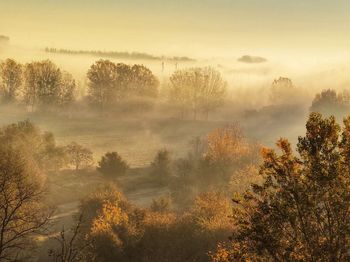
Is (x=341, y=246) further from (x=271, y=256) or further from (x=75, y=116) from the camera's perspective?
(x=75, y=116)

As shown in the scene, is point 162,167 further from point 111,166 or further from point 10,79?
point 10,79

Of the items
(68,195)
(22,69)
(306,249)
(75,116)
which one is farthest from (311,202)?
(22,69)

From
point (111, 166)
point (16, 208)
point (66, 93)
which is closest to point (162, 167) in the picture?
point (111, 166)

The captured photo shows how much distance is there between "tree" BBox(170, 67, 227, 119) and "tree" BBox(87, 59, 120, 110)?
60.9 ft

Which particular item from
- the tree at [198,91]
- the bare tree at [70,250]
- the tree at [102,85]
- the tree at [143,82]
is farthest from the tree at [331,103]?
the bare tree at [70,250]

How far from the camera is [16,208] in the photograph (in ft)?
72.2

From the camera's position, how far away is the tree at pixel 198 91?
13925 cm

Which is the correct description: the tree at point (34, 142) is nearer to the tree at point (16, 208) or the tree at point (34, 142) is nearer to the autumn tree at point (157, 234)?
the tree at point (16, 208)

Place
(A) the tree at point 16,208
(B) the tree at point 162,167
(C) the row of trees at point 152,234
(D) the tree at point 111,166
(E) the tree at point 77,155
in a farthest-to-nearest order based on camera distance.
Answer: (E) the tree at point 77,155, (B) the tree at point 162,167, (D) the tree at point 111,166, (C) the row of trees at point 152,234, (A) the tree at point 16,208

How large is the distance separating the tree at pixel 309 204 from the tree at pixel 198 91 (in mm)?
122740

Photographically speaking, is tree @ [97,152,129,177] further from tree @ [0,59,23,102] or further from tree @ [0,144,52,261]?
tree @ [0,59,23,102]

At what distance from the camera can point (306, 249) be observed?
15.3 m

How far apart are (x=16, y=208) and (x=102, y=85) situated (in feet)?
394

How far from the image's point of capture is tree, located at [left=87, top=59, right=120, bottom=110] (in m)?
137
